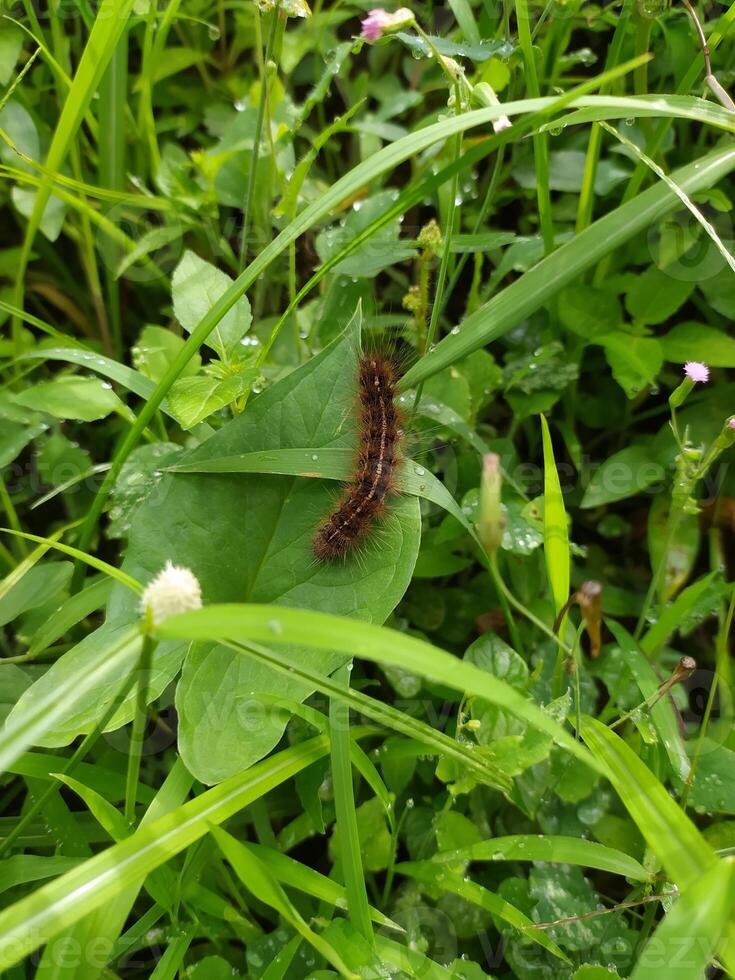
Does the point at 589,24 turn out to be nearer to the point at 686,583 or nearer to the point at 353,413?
the point at 353,413

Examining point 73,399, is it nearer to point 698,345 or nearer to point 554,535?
point 554,535

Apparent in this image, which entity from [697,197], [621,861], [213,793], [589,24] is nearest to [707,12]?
[589,24]

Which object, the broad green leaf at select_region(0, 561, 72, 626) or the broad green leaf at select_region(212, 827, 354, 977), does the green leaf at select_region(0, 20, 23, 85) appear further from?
the broad green leaf at select_region(212, 827, 354, 977)

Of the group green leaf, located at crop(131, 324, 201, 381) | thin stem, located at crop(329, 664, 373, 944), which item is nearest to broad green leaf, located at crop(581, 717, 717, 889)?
thin stem, located at crop(329, 664, 373, 944)

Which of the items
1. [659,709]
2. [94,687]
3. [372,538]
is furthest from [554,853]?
[94,687]

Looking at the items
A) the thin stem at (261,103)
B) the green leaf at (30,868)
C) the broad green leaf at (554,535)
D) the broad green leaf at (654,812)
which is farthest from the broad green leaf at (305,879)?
the thin stem at (261,103)

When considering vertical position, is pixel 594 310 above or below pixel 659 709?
above
